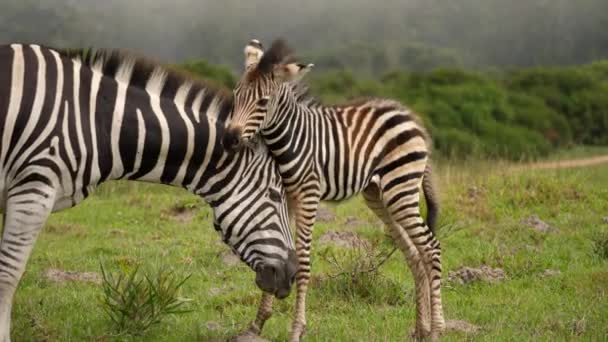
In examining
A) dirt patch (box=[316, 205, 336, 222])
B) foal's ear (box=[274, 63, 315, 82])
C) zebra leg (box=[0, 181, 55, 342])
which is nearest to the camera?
zebra leg (box=[0, 181, 55, 342])

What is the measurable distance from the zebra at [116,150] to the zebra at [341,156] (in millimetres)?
243

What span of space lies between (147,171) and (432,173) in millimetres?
2806

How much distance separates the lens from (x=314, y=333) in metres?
6.30

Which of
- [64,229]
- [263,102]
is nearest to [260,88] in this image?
[263,102]

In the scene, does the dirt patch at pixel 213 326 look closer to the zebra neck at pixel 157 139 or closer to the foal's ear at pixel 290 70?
the zebra neck at pixel 157 139

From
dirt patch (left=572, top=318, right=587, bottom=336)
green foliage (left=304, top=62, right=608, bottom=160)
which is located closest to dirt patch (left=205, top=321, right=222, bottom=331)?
dirt patch (left=572, top=318, right=587, bottom=336)

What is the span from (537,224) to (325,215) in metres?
3.01

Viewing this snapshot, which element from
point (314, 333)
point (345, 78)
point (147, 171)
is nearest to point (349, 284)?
point (314, 333)

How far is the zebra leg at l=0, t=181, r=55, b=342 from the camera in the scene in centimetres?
498

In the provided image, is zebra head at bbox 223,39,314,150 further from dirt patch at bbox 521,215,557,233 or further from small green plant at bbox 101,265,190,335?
dirt patch at bbox 521,215,557,233

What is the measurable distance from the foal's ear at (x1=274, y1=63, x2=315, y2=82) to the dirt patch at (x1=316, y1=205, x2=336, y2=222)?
5.31m

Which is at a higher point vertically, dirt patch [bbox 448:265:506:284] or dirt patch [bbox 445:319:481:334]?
dirt patch [bbox 445:319:481:334]

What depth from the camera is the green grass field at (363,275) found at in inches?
251

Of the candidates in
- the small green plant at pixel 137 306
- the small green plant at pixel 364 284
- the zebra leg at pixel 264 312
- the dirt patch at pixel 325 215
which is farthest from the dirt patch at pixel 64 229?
the zebra leg at pixel 264 312
